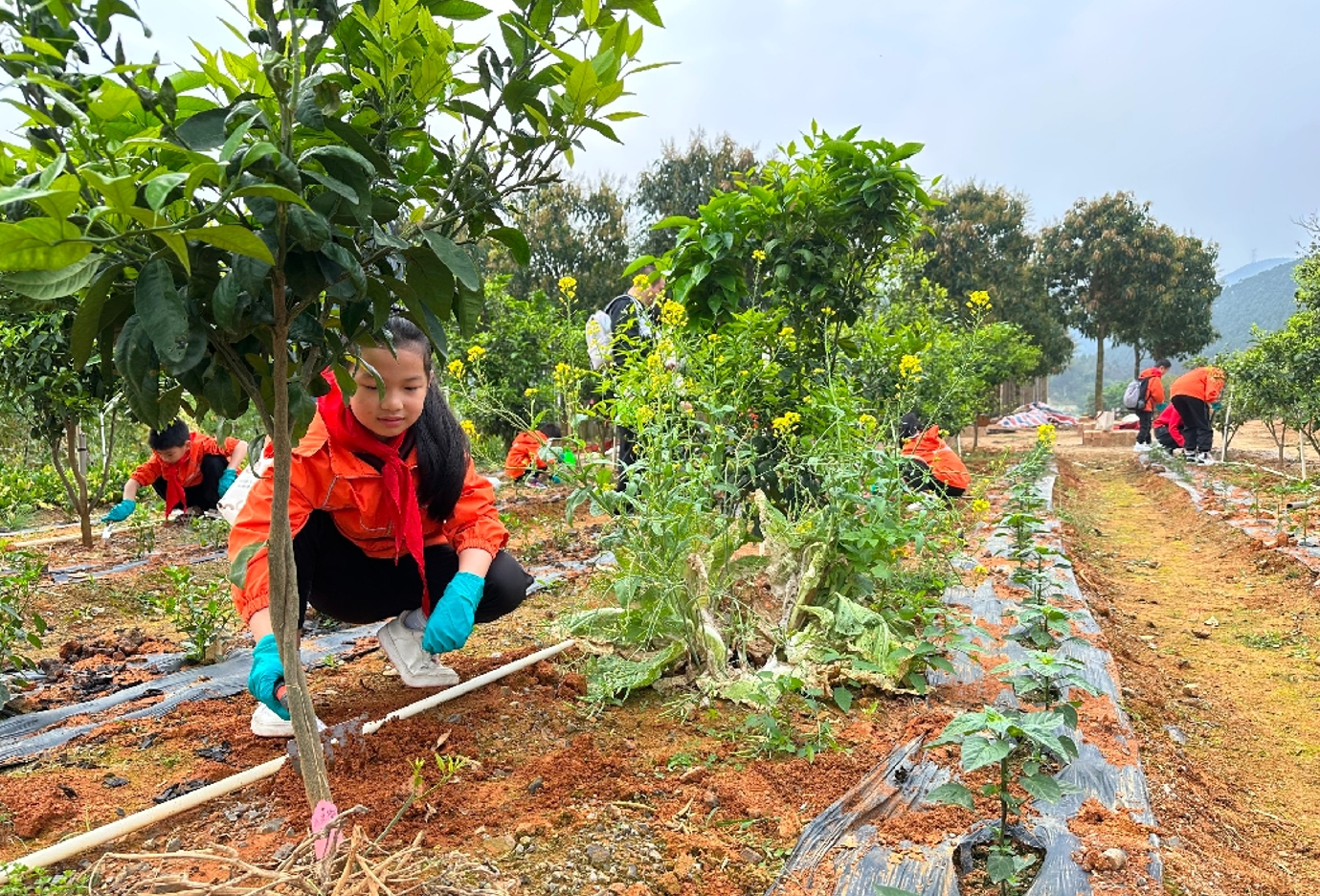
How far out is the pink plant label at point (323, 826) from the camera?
1230mm

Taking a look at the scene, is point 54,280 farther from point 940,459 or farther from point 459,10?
point 940,459

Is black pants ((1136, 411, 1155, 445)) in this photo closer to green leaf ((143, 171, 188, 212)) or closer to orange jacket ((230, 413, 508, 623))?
orange jacket ((230, 413, 508, 623))

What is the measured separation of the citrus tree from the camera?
89 cm

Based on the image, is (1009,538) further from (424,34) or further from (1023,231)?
(1023,231)

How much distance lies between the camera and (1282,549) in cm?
512

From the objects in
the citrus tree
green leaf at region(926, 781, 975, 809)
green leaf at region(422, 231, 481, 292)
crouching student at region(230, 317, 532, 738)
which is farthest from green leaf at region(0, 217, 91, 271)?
green leaf at region(926, 781, 975, 809)

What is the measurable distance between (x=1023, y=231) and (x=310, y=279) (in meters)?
24.7

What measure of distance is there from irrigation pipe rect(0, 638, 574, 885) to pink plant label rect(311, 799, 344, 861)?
0.65 metres

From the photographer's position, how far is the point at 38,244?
31.6 inches

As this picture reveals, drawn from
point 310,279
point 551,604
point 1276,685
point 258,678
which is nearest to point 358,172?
point 310,279

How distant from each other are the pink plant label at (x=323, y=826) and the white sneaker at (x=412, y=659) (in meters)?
1.29

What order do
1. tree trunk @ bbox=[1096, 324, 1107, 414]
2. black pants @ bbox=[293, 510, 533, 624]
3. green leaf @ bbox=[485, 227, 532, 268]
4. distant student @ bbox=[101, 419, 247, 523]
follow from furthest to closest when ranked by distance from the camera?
1. tree trunk @ bbox=[1096, 324, 1107, 414]
2. distant student @ bbox=[101, 419, 247, 523]
3. black pants @ bbox=[293, 510, 533, 624]
4. green leaf @ bbox=[485, 227, 532, 268]

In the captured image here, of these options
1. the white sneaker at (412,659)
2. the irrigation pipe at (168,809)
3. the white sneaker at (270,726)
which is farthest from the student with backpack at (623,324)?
the white sneaker at (270,726)

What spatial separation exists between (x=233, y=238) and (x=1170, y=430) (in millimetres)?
12886
